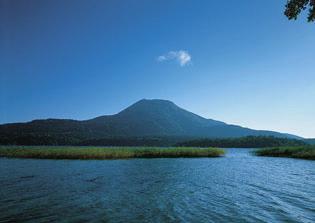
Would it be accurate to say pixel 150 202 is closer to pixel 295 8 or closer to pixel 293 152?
pixel 295 8

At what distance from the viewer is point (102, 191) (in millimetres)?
22719

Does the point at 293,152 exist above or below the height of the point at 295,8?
below

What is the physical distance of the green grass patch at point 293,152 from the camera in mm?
67062

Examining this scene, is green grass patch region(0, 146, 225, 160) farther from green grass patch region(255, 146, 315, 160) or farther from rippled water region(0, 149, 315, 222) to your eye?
rippled water region(0, 149, 315, 222)

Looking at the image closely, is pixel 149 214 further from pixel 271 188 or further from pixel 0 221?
pixel 271 188

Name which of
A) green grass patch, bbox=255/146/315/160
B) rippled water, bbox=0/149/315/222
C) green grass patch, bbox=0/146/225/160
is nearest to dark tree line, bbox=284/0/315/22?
rippled water, bbox=0/149/315/222

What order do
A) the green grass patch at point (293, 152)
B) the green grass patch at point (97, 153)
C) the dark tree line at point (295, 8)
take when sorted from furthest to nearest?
1. the green grass patch at point (293, 152)
2. the green grass patch at point (97, 153)
3. the dark tree line at point (295, 8)

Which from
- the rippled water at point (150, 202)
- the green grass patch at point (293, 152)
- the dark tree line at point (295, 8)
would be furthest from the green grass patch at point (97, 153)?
the dark tree line at point (295, 8)

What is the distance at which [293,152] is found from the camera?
7581cm

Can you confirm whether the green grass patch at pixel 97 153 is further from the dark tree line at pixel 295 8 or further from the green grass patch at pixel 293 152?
the dark tree line at pixel 295 8

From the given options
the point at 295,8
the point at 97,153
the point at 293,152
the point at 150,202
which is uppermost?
the point at 295,8

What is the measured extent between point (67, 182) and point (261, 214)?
60.8 feet

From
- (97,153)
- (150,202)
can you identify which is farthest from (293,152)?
(150,202)

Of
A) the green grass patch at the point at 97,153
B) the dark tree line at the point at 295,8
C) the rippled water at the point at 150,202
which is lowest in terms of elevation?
the rippled water at the point at 150,202
